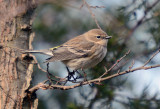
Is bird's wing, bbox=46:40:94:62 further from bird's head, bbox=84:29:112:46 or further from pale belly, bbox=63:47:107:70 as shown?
bird's head, bbox=84:29:112:46

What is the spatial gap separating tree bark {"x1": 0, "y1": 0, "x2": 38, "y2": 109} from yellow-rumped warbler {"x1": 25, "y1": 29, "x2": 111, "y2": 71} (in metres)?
0.67

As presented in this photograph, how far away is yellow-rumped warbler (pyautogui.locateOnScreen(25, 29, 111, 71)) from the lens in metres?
4.96

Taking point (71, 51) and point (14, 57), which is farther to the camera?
point (71, 51)

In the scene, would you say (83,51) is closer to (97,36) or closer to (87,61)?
(87,61)

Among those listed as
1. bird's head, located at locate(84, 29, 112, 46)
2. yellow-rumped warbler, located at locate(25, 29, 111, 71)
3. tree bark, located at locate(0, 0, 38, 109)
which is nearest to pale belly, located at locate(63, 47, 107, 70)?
yellow-rumped warbler, located at locate(25, 29, 111, 71)

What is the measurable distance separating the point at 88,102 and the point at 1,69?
2.03 m

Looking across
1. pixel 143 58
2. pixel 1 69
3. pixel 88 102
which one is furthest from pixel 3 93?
pixel 143 58

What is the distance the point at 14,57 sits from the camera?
4.01m

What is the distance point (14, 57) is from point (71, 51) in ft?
5.04

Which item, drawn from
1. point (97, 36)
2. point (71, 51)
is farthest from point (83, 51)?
point (97, 36)

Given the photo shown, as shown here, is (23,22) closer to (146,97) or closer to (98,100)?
(98,100)

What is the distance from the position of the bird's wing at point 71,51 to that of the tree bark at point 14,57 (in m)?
0.92

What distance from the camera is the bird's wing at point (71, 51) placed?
5047mm

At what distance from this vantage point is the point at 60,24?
7.57m
